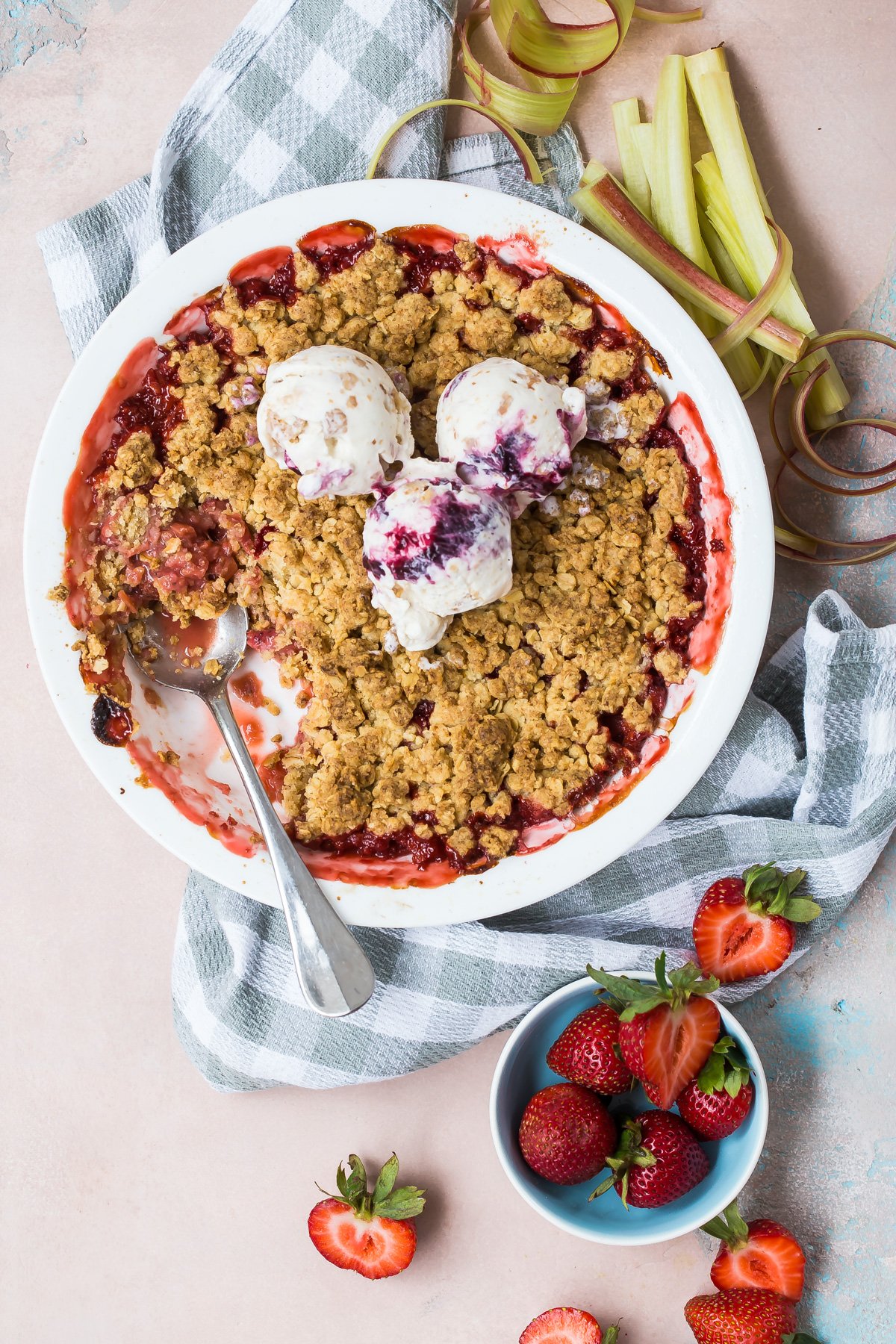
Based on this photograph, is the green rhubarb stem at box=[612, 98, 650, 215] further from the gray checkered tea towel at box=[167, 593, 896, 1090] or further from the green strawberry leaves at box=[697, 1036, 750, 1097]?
the green strawberry leaves at box=[697, 1036, 750, 1097]

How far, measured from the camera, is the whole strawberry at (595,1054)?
1677 millimetres

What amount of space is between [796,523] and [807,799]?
1.74 feet

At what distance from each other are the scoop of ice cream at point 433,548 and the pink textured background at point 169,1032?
0.79 metres

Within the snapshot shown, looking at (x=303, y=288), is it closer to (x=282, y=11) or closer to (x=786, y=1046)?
(x=282, y=11)

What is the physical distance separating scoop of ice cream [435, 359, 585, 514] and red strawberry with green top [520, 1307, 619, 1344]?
4.95 feet

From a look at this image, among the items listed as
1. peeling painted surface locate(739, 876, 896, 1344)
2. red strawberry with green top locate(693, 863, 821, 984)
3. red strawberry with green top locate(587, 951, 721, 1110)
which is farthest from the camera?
peeling painted surface locate(739, 876, 896, 1344)

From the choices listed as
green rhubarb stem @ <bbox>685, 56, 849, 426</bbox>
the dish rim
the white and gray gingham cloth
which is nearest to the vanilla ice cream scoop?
the dish rim

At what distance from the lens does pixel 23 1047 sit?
Result: 195 cm

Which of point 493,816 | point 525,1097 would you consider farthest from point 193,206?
point 525,1097

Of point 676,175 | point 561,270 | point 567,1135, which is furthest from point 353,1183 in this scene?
point 676,175

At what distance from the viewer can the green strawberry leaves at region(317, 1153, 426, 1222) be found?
1.79 metres

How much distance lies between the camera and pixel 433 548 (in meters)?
1.47

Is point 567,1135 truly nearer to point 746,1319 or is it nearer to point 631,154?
point 746,1319

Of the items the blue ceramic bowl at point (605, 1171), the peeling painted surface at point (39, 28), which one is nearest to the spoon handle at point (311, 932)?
the blue ceramic bowl at point (605, 1171)
